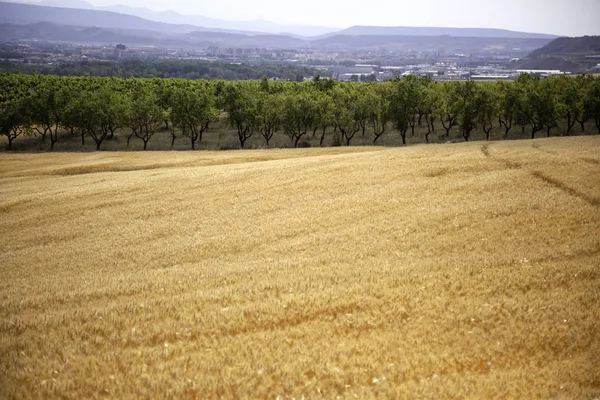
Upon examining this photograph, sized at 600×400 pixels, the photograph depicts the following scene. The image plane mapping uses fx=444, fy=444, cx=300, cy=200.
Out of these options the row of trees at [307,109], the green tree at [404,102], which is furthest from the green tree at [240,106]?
the green tree at [404,102]

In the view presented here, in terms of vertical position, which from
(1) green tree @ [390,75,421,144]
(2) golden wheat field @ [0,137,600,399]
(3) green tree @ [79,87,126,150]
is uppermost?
(1) green tree @ [390,75,421,144]

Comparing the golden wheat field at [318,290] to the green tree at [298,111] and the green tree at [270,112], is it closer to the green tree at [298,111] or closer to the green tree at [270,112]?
the green tree at [298,111]

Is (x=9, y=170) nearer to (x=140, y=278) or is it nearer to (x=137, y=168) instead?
(x=137, y=168)

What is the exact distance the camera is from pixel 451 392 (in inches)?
435

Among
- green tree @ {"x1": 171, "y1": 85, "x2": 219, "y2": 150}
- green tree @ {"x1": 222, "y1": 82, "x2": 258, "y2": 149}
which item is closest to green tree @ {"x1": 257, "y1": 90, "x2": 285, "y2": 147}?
green tree @ {"x1": 222, "y1": 82, "x2": 258, "y2": 149}

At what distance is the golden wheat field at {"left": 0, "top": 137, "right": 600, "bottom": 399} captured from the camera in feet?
38.5

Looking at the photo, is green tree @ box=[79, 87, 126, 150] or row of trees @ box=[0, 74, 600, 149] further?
green tree @ box=[79, 87, 126, 150]

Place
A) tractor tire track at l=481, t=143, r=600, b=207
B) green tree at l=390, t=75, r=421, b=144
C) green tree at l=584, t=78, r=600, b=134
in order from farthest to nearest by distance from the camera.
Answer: green tree at l=390, t=75, r=421, b=144 < green tree at l=584, t=78, r=600, b=134 < tractor tire track at l=481, t=143, r=600, b=207

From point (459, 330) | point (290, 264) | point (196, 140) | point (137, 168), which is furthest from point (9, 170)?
point (459, 330)

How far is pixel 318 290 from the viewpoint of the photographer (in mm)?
16797

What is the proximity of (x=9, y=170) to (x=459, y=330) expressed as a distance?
60.9 m

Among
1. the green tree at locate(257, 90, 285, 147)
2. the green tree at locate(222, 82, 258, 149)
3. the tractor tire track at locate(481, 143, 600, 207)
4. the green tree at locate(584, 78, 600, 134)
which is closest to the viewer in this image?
the tractor tire track at locate(481, 143, 600, 207)

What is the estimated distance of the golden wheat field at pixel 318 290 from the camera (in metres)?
11.7

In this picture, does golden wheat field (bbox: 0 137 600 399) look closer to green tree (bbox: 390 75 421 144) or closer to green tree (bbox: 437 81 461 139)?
green tree (bbox: 390 75 421 144)
